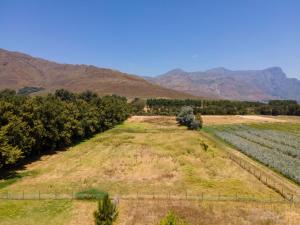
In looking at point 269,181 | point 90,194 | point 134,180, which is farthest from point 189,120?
point 90,194

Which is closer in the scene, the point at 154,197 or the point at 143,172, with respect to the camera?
the point at 154,197

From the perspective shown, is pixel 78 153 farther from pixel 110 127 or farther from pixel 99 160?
pixel 110 127

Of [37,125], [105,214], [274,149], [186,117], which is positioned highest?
[37,125]

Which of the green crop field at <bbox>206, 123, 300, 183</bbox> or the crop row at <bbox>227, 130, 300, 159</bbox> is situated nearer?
the green crop field at <bbox>206, 123, 300, 183</bbox>

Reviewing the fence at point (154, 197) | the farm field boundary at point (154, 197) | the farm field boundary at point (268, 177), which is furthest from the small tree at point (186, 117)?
the farm field boundary at point (154, 197)

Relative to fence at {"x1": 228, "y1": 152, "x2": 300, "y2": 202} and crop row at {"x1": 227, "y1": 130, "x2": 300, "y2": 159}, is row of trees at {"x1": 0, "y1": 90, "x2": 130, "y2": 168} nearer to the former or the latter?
fence at {"x1": 228, "y1": 152, "x2": 300, "y2": 202}

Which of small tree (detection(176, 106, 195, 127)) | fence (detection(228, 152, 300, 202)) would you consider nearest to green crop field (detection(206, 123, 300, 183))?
fence (detection(228, 152, 300, 202))

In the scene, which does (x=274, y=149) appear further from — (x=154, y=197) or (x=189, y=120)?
(x=154, y=197)
